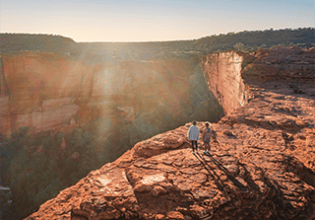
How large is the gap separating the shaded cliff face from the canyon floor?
10.3 metres

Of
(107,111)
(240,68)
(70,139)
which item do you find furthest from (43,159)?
(240,68)

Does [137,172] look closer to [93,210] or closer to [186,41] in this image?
[93,210]

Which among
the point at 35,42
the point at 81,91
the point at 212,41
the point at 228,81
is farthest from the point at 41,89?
the point at 212,41

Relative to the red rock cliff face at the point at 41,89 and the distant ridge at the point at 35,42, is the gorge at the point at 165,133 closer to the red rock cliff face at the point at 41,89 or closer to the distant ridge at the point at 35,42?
the red rock cliff face at the point at 41,89

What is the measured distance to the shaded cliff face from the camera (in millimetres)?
14180

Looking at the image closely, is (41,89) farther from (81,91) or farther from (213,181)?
(213,181)

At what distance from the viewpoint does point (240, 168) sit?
454cm

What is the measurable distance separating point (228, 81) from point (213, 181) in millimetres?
12263

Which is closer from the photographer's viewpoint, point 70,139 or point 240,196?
point 240,196

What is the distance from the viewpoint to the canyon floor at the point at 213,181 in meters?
3.70

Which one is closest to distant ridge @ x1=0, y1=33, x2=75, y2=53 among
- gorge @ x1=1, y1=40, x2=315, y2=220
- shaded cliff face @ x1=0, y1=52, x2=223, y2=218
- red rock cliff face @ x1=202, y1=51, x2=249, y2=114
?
shaded cliff face @ x1=0, y1=52, x2=223, y2=218

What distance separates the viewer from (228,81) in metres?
14.6

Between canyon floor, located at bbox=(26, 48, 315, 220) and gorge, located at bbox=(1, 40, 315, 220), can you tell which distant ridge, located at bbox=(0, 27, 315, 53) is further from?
canyon floor, located at bbox=(26, 48, 315, 220)

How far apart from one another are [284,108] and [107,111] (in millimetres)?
16259
